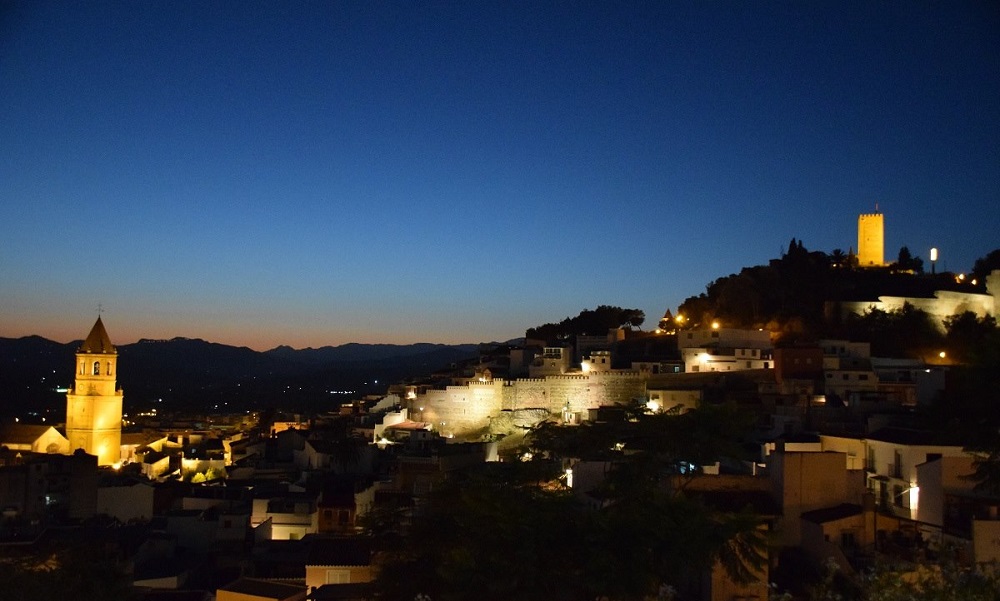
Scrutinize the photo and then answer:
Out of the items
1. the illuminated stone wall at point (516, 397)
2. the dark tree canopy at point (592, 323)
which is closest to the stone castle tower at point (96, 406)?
the illuminated stone wall at point (516, 397)

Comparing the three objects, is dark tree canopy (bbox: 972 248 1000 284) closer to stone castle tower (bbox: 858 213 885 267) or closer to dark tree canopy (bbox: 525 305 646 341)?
stone castle tower (bbox: 858 213 885 267)

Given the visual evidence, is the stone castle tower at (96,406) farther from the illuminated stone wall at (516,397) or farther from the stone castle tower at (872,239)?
the stone castle tower at (872,239)

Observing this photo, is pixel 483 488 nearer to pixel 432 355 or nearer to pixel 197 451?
pixel 197 451

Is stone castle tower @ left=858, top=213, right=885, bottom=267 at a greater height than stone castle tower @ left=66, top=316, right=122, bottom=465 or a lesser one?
greater

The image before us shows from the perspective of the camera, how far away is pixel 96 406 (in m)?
39.0

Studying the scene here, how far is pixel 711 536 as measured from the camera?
917 centimetres

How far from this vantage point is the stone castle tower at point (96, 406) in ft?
127

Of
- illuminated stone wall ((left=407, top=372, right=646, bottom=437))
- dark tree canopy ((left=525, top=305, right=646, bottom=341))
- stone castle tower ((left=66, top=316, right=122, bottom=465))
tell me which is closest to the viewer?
illuminated stone wall ((left=407, top=372, right=646, bottom=437))

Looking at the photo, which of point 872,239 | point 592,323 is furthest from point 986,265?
point 592,323

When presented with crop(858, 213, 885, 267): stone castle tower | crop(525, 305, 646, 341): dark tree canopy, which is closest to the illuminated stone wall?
crop(525, 305, 646, 341): dark tree canopy

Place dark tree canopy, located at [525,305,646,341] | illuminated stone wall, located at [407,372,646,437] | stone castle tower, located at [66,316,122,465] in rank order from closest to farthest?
1. illuminated stone wall, located at [407,372,646,437]
2. stone castle tower, located at [66,316,122,465]
3. dark tree canopy, located at [525,305,646,341]

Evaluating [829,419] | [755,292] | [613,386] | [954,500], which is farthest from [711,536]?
[755,292]

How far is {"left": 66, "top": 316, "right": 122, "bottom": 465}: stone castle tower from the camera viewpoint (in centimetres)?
3872

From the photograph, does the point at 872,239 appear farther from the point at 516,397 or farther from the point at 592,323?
the point at 516,397
